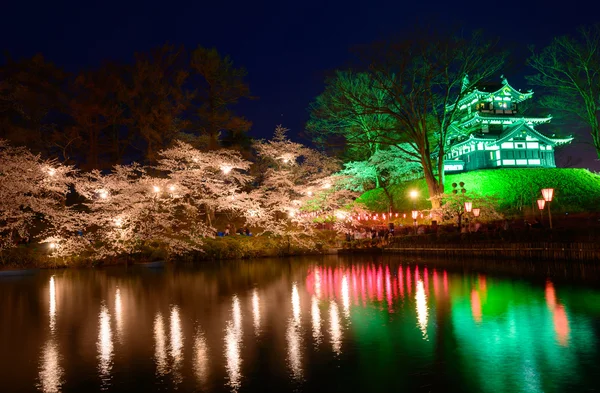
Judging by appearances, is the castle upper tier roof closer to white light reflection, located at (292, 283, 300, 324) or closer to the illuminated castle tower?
the illuminated castle tower

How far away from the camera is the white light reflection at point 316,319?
795 cm

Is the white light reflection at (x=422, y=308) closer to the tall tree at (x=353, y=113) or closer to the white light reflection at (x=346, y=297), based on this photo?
the white light reflection at (x=346, y=297)

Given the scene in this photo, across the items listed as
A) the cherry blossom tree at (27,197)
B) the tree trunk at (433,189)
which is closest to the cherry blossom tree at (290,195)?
the tree trunk at (433,189)

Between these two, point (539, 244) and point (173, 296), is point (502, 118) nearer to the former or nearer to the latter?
point (539, 244)

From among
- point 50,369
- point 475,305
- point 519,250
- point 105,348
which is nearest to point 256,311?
point 105,348

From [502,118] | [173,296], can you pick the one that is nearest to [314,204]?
[173,296]

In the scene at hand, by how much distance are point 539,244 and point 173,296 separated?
13.3 metres

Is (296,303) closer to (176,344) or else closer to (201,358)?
(176,344)

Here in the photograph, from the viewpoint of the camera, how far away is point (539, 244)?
57.9 ft

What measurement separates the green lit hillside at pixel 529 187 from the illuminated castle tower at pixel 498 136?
479 centimetres

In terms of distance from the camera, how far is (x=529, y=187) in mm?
39812

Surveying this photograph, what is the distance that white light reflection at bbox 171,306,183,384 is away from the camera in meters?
6.29

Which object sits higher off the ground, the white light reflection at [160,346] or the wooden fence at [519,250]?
the wooden fence at [519,250]

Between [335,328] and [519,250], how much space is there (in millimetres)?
12801
